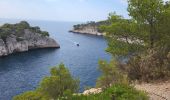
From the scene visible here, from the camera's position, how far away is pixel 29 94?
43.4 metres

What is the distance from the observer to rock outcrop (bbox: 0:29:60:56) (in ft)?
539

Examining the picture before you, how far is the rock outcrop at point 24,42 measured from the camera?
164250 millimetres

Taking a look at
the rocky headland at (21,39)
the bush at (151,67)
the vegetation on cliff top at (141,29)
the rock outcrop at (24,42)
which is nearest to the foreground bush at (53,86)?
the vegetation on cliff top at (141,29)

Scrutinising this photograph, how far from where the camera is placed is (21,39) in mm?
180500

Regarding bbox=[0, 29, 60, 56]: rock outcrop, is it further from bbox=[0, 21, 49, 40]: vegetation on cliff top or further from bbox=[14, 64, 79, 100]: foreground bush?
bbox=[14, 64, 79, 100]: foreground bush

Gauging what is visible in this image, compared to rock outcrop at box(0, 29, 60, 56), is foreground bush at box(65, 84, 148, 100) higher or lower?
higher

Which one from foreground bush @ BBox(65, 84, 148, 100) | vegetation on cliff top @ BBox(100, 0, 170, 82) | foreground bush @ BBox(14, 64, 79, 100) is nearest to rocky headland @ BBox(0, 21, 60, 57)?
foreground bush @ BBox(14, 64, 79, 100)

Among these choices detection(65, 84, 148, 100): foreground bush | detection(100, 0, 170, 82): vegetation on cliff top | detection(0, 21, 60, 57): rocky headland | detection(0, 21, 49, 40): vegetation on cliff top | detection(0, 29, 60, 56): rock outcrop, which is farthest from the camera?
detection(0, 21, 49, 40): vegetation on cliff top

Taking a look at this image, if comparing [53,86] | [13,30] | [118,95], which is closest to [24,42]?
[13,30]

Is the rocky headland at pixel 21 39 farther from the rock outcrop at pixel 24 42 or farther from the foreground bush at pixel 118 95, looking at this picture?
the foreground bush at pixel 118 95

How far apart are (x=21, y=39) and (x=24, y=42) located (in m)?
3.80

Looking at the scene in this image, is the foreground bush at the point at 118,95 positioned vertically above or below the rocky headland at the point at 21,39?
above

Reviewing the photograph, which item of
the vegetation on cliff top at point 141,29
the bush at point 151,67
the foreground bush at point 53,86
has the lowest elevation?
the foreground bush at point 53,86

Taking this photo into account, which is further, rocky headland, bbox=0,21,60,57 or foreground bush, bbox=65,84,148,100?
rocky headland, bbox=0,21,60,57
